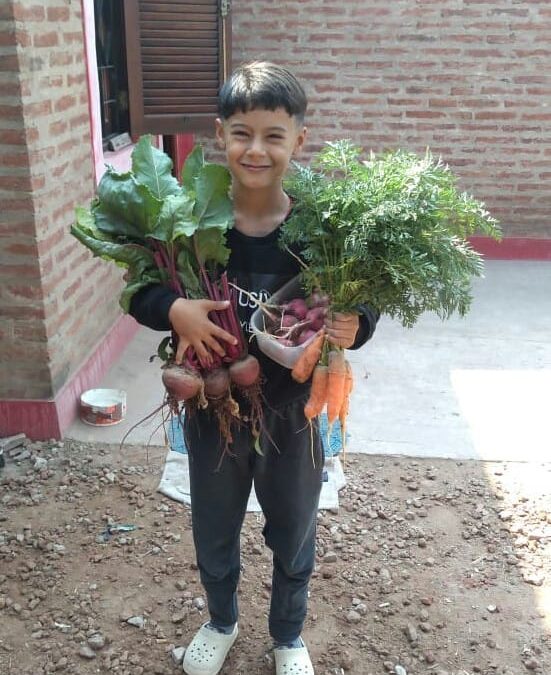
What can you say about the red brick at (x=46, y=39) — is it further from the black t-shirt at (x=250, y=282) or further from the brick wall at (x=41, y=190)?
the black t-shirt at (x=250, y=282)

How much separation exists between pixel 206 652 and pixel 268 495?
2.06 feet

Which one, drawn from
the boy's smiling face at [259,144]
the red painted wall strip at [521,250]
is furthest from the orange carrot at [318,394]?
the red painted wall strip at [521,250]

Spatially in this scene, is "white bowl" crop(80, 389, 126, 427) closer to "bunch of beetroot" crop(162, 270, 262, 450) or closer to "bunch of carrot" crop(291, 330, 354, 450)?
"bunch of beetroot" crop(162, 270, 262, 450)

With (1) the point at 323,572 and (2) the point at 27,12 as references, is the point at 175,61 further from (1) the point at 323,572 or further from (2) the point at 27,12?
(1) the point at 323,572

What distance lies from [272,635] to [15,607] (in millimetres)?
933

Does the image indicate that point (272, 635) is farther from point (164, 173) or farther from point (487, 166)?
point (487, 166)

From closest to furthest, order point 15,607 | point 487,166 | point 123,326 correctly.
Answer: point 15,607 < point 123,326 < point 487,166

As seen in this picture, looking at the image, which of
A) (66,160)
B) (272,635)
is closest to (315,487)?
(272,635)

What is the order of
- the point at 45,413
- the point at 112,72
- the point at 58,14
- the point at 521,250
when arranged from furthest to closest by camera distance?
1. the point at 521,250
2. the point at 112,72
3. the point at 45,413
4. the point at 58,14

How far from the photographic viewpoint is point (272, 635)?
2.21m

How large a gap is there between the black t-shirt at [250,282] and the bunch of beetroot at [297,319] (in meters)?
0.07

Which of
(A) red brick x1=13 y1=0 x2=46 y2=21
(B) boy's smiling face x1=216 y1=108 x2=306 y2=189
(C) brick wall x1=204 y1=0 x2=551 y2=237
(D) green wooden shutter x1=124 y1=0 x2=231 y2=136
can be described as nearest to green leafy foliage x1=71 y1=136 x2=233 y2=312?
(B) boy's smiling face x1=216 y1=108 x2=306 y2=189

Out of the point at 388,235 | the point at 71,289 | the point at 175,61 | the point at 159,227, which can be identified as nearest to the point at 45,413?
the point at 71,289

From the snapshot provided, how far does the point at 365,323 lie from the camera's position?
1830 millimetres
